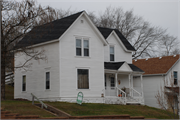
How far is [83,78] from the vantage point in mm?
24234

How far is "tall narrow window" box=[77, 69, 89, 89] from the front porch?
8.11 ft

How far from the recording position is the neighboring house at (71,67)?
76.5 ft

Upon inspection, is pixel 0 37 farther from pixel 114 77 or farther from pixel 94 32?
pixel 114 77

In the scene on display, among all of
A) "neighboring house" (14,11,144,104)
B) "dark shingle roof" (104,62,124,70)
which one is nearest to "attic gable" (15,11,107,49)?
"neighboring house" (14,11,144,104)

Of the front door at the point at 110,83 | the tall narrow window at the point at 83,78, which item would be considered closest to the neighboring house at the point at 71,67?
the tall narrow window at the point at 83,78

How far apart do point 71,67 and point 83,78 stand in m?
1.59

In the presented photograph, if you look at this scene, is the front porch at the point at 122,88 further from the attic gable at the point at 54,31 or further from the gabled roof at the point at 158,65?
the attic gable at the point at 54,31

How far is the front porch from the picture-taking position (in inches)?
1022

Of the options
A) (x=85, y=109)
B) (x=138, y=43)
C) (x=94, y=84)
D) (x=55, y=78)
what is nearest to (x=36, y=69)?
(x=55, y=78)

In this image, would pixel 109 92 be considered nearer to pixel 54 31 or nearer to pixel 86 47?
pixel 86 47

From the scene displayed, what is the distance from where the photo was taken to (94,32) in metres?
25.4

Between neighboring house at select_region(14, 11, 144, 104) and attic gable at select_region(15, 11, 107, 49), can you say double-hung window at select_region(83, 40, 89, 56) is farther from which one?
attic gable at select_region(15, 11, 107, 49)

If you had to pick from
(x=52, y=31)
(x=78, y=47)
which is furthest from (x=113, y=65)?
(x=52, y=31)

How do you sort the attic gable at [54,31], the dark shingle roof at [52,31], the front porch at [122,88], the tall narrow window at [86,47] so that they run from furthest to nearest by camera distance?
the front porch at [122,88] < the tall narrow window at [86,47] < the dark shingle roof at [52,31] < the attic gable at [54,31]
